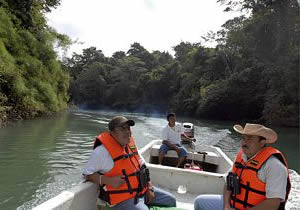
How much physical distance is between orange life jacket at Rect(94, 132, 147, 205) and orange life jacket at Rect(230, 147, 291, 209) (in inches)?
32.7

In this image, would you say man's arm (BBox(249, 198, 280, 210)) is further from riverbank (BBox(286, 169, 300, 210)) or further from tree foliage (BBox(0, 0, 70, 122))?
tree foliage (BBox(0, 0, 70, 122))

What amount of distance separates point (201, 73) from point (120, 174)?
3511 cm

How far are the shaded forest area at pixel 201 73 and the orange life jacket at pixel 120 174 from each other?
10.6 metres

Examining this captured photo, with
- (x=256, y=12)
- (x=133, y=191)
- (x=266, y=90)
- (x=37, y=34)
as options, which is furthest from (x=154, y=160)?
(x=266, y=90)

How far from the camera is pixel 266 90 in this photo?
25.8m

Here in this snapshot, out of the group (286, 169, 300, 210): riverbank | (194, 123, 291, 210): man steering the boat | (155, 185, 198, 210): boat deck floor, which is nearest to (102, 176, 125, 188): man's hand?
(194, 123, 291, 210): man steering the boat

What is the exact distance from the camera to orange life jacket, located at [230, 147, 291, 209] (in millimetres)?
2104

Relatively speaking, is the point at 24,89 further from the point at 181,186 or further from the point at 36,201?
the point at 181,186

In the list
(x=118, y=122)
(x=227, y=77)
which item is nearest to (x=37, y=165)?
(x=118, y=122)

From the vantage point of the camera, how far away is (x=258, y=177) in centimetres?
212

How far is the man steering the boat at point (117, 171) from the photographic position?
234 cm

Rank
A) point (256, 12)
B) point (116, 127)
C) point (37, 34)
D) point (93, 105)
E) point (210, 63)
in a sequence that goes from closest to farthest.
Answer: point (116, 127)
point (37, 34)
point (256, 12)
point (210, 63)
point (93, 105)

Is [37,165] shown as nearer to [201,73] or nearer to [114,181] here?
[114,181]

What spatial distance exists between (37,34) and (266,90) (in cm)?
1957
